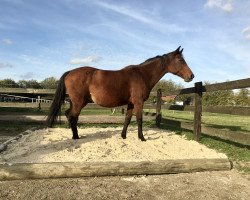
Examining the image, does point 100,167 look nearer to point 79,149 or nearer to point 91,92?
point 79,149

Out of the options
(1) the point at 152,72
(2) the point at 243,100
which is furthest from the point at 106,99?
(2) the point at 243,100

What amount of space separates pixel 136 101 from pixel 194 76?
1699 millimetres

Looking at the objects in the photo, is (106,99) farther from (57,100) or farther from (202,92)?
(202,92)

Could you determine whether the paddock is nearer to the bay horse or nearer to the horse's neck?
the bay horse

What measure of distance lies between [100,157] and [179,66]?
3.60 meters

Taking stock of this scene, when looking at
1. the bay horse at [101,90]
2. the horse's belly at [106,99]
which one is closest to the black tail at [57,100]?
the bay horse at [101,90]

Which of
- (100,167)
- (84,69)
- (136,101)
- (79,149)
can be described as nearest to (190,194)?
(100,167)

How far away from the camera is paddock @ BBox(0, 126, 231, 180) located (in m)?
4.46

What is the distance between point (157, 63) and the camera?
8172mm

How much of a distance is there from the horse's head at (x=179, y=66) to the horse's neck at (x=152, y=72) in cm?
23

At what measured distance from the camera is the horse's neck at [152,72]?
26.2 ft

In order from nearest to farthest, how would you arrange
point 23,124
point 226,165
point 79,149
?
point 226,165 → point 79,149 → point 23,124

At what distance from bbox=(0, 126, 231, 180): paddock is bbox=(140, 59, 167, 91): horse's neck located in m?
1.37

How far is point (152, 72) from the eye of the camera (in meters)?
8.07
